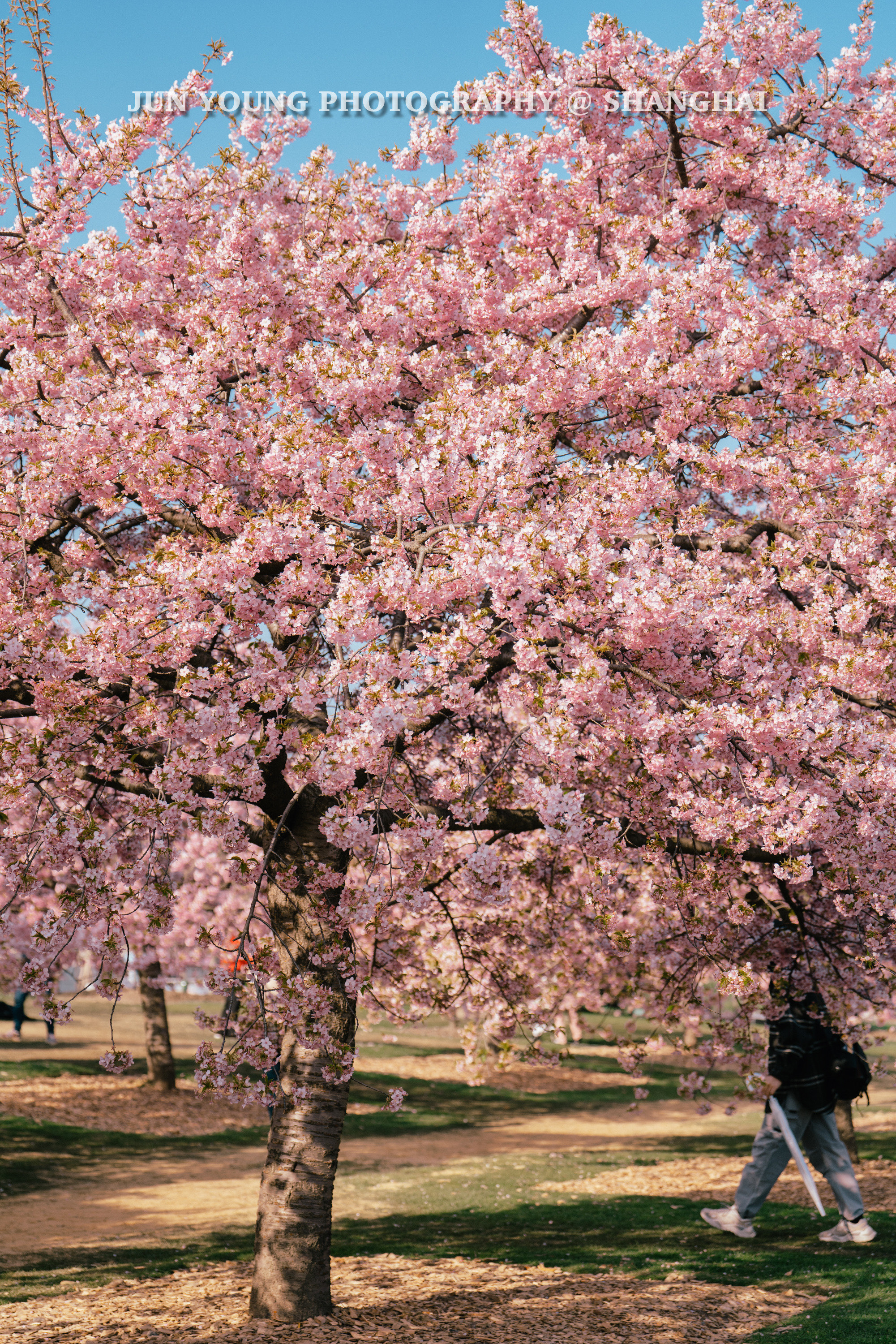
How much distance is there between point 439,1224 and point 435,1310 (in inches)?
164

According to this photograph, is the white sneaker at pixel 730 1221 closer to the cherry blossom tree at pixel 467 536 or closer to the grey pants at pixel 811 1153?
the grey pants at pixel 811 1153

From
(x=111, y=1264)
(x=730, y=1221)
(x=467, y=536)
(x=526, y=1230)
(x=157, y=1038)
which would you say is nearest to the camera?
(x=467, y=536)

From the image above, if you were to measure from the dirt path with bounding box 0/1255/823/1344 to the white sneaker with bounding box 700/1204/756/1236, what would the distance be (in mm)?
1663

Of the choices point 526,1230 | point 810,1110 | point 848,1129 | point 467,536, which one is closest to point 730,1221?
point 810,1110

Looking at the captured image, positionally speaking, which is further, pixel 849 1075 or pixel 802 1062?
pixel 849 1075

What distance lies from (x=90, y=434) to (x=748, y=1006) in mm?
6095

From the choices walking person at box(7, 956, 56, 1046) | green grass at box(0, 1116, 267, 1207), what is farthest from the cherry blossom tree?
walking person at box(7, 956, 56, 1046)

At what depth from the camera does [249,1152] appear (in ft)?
55.7

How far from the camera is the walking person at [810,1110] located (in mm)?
9125

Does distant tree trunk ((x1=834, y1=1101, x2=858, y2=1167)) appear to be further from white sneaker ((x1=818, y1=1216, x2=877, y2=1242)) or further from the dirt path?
the dirt path

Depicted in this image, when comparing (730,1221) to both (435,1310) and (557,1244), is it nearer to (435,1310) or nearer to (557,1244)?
(557,1244)

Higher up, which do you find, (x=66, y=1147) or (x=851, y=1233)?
(x=851, y=1233)

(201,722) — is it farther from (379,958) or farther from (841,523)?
(841,523)

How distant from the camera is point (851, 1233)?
30.3 ft
